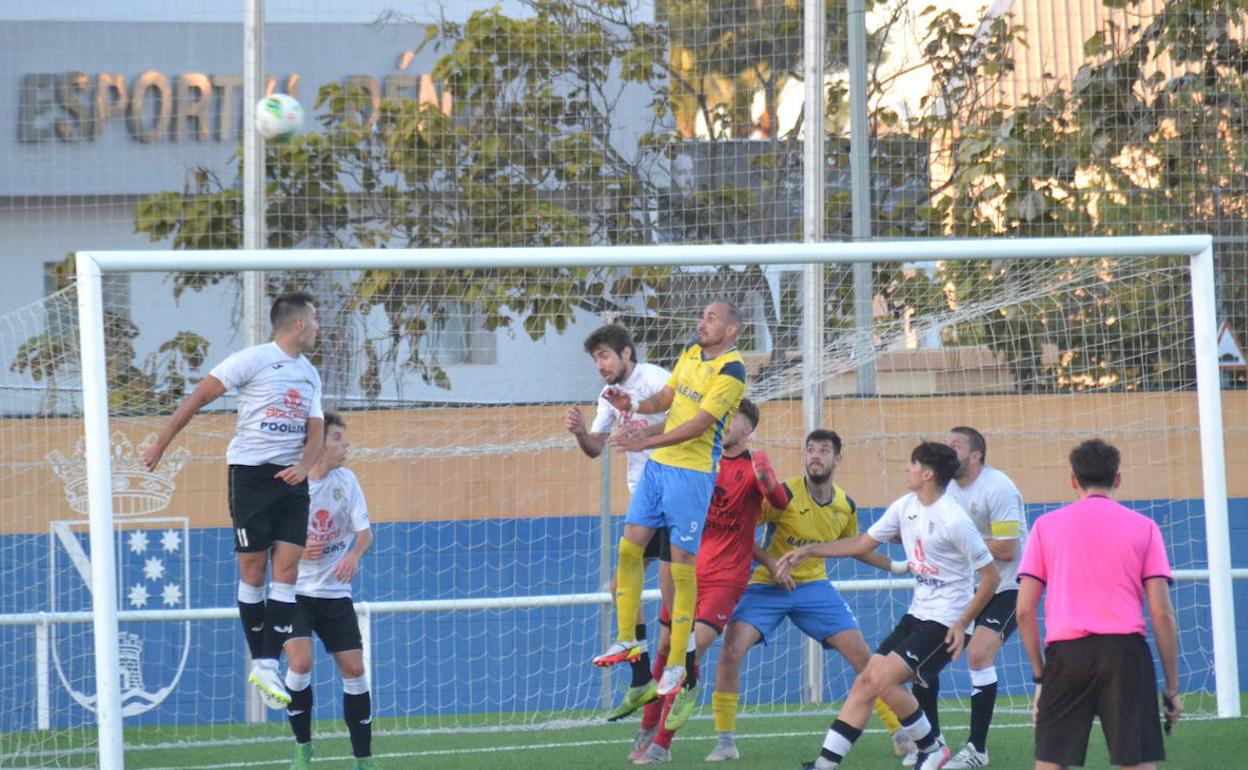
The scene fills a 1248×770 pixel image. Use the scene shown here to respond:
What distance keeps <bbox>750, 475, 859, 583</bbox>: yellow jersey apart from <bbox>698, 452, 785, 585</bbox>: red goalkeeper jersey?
0.45 ft

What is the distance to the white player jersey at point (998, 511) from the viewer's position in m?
7.91

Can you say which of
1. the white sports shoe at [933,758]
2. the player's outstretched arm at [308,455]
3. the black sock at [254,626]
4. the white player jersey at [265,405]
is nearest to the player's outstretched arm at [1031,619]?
the white sports shoe at [933,758]

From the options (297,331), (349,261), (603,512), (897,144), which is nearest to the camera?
(297,331)

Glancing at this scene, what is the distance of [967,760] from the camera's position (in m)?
7.59

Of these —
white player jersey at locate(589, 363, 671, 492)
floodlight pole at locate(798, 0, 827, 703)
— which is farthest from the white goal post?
floodlight pole at locate(798, 0, 827, 703)

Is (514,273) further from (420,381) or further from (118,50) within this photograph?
(118,50)

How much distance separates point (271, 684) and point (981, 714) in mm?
3666

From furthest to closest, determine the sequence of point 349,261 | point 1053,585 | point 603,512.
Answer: point 603,512
point 349,261
point 1053,585

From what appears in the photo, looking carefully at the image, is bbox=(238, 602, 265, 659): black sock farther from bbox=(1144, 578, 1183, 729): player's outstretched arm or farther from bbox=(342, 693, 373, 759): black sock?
bbox=(1144, 578, 1183, 729): player's outstretched arm

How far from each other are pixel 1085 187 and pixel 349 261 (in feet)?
23.7

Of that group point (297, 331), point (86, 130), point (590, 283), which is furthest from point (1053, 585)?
point (86, 130)

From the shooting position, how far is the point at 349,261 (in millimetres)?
7973

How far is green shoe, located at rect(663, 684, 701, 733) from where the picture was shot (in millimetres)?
7469

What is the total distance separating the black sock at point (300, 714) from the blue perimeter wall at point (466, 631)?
416cm
